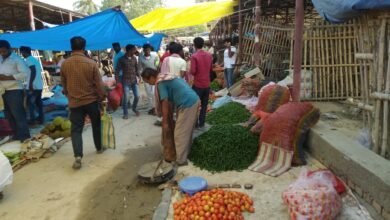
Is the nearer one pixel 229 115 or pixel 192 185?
pixel 192 185

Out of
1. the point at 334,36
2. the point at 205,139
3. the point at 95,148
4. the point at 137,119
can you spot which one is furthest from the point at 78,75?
the point at 334,36

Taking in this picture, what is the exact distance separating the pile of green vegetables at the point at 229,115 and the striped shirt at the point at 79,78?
112 inches

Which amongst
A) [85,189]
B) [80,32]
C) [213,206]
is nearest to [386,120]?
[213,206]

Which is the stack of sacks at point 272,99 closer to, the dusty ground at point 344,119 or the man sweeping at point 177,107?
the dusty ground at point 344,119

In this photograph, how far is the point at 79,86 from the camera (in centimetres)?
496

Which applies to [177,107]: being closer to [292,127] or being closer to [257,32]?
[292,127]

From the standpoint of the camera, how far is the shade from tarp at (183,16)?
10250 mm

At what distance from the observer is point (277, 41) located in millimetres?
10438

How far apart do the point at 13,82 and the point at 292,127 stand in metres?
4.71

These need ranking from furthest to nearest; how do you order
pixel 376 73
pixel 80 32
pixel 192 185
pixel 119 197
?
1. pixel 80 32
2. pixel 119 197
3. pixel 192 185
4. pixel 376 73

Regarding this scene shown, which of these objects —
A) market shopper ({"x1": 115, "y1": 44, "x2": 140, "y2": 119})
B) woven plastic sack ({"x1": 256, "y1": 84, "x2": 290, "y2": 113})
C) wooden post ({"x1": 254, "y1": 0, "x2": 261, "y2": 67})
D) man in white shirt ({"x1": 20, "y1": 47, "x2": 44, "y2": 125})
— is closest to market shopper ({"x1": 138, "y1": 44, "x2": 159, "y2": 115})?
market shopper ({"x1": 115, "y1": 44, "x2": 140, "y2": 119})

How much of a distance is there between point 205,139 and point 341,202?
2252 mm

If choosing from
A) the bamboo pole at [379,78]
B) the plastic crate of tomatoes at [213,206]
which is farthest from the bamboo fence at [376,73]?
the plastic crate of tomatoes at [213,206]

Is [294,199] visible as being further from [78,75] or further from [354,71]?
[354,71]
